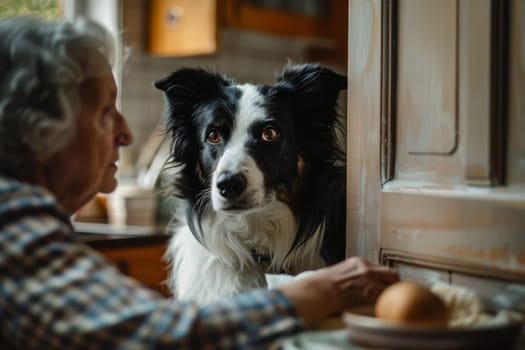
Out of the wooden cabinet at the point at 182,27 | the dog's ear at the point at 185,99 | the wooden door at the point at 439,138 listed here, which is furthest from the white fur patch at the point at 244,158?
the wooden cabinet at the point at 182,27

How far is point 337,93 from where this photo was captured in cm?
202

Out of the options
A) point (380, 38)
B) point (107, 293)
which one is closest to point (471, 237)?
point (380, 38)

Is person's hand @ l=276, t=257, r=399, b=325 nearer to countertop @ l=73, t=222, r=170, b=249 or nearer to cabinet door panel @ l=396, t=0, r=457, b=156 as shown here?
cabinet door panel @ l=396, t=0, r=457, b=156

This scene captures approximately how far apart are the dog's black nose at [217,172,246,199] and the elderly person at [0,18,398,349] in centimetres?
47

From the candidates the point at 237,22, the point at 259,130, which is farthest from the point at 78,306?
the point at 237,22

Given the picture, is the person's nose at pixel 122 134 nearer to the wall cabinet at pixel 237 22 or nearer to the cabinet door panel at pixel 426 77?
the cabinet door panel at pixel 426 77

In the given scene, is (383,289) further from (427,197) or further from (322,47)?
(322,47)

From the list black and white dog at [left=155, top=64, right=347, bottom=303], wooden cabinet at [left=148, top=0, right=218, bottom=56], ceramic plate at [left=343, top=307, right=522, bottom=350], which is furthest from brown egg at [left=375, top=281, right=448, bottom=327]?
wooden cabinet at [left=148, top=0, right=218, bottom=56]

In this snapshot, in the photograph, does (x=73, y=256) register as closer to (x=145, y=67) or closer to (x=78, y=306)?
(x=78, y=306)

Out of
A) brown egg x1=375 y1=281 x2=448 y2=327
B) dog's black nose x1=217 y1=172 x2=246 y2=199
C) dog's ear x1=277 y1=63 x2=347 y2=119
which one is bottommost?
brown egg x1=375 y1=281 x2=448 y2=327

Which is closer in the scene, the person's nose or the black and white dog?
the person's nose

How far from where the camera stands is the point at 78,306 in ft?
3.32

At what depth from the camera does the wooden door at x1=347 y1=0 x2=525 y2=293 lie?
4.01ft

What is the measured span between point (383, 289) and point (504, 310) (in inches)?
7.8
